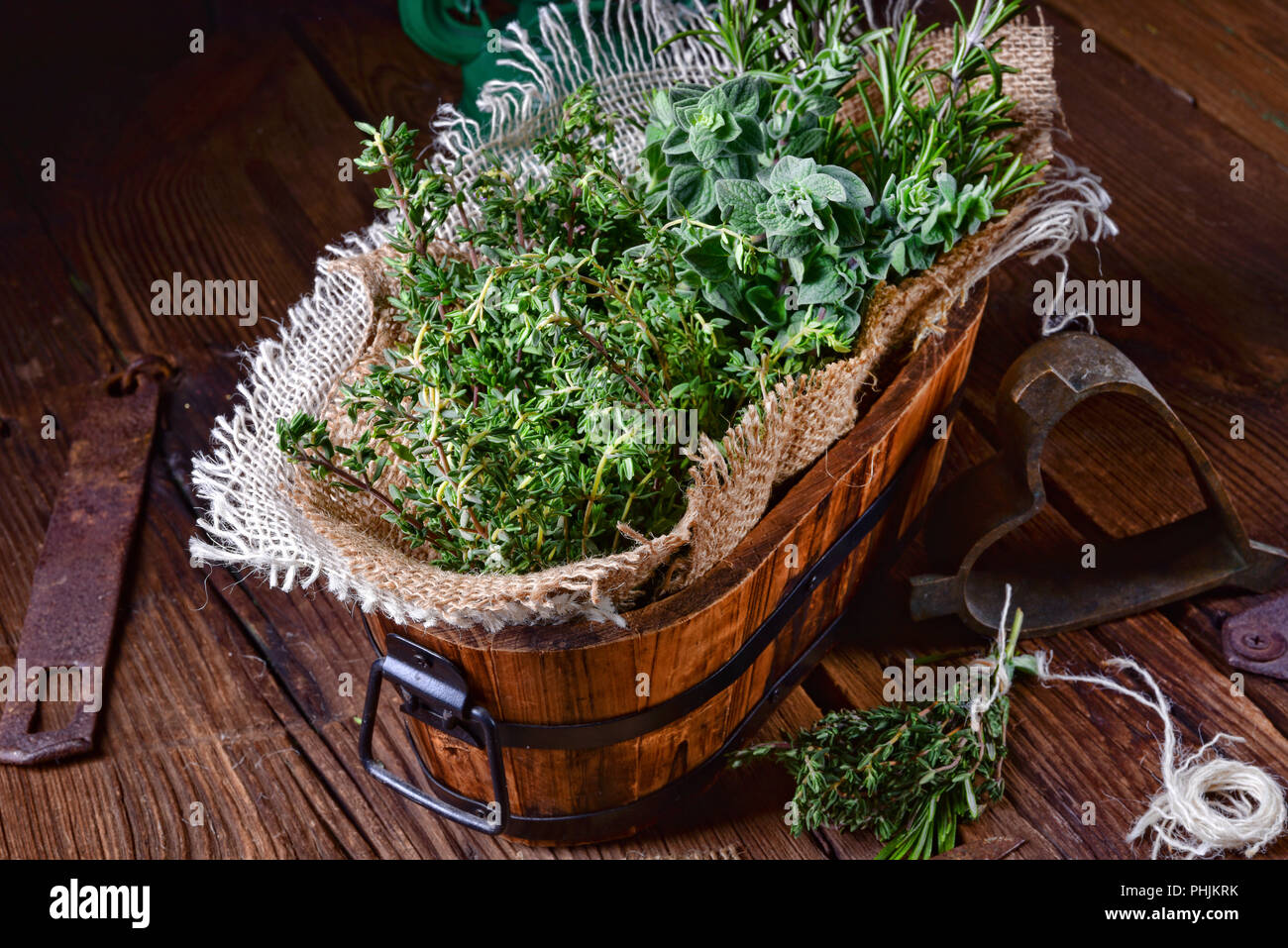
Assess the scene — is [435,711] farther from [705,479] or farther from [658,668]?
[705,479]

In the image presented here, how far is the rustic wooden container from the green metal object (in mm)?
736

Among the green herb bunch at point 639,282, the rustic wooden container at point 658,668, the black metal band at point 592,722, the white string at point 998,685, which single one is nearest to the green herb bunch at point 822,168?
the green herb bunch at point 639,282

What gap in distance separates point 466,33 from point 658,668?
97 centimetres

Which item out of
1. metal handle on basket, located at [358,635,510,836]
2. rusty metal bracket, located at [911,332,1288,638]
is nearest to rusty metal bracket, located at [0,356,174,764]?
metal handle on basket, located at [358,635,510,836]

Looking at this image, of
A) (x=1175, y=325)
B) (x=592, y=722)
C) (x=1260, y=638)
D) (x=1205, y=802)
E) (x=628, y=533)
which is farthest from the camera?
(x=1175, y=325)

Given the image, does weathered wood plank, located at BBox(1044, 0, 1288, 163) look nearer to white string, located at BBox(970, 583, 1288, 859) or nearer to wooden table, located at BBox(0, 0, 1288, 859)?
wooden table, located at BBox(0, 0, 1288, 859)

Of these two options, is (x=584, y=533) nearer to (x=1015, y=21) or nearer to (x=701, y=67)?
(x=701, y=67)

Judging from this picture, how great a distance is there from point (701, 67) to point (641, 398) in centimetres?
54

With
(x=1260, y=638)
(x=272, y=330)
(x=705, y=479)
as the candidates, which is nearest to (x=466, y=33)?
(x=272, y=330)

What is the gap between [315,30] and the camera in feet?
6.15

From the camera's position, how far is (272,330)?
152cm

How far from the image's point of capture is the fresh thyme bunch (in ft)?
3.58

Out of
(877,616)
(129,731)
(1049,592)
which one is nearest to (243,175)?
(129,731)

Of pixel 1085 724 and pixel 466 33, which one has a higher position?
pixel 466 33
